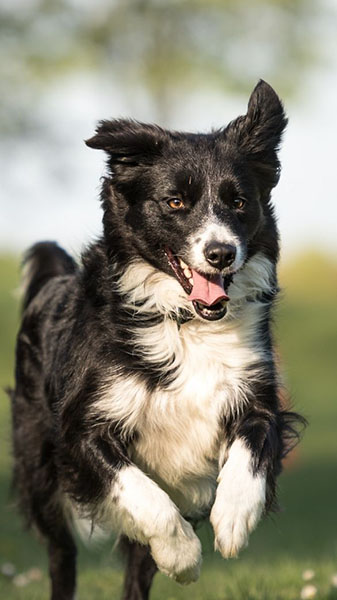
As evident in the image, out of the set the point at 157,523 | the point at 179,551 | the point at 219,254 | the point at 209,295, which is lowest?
the point at 179,551

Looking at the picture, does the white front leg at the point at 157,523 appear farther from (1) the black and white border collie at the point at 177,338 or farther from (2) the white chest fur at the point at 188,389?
(2) the white chest fur at the point at 188,389

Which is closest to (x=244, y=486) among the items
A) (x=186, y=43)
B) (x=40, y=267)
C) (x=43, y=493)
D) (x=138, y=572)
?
(x=138, y=572)

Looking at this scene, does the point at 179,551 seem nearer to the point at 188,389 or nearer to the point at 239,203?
the point at 188,389

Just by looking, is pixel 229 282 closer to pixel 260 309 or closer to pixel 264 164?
pixel 260 309

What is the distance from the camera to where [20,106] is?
19922 millimetres

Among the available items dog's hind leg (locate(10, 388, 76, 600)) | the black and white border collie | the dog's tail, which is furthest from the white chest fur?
the dog's tail

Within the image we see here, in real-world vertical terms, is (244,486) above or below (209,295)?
below

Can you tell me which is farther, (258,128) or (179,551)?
(258,128)

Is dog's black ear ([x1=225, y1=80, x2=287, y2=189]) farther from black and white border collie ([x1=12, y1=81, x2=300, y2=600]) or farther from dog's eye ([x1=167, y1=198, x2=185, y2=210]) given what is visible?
dog's eye ([x1=167, y1=198, x2=185, y2=210])

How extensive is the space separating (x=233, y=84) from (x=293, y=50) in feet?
4.83

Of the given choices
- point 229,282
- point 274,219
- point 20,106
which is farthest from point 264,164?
point 20,106

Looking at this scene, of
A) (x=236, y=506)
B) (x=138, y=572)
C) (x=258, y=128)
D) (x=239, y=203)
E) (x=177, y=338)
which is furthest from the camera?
(x=138, y=572)

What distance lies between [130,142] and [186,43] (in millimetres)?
18164

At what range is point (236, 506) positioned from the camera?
4238mm
